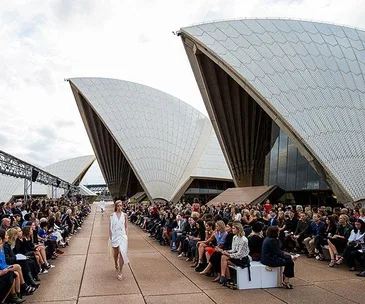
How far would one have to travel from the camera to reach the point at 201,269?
7492mm

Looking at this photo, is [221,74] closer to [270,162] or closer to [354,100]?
[270,162]

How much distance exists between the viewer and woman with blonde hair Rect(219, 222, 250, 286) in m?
6.22

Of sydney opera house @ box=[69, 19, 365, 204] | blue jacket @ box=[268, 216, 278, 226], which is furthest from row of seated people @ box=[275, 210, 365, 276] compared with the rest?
sydney opera house @ box=[69, 19, 365, 204]

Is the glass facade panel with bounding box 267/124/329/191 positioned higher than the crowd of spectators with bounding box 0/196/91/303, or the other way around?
the glass facade panel with bounding box 267/124/329/191

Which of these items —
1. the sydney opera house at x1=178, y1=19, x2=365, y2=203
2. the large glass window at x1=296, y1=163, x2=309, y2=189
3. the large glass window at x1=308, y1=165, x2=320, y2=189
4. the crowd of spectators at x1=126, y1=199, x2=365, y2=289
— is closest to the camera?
the crowd of spectators at x1=126, y1=199, x2=365, y2=289

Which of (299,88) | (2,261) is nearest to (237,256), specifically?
(2,261)

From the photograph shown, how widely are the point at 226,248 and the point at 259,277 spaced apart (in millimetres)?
1181

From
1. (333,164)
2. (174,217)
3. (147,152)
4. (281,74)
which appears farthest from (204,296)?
(147,152)

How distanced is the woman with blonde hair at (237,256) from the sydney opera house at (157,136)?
2497cm

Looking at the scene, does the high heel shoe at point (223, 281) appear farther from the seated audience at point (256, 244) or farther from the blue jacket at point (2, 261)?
the blue jacket at point (2, 261)

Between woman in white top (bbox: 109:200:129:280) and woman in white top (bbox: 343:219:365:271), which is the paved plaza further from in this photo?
woman in white top (bbox: 109:200:129:280)

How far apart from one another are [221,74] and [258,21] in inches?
153

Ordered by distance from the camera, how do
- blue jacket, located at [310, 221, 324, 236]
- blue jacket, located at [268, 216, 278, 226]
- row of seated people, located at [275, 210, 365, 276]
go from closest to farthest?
1. row of seated people, located at [275, 210, 365, 276]
2. blue jacket, located at [310, 221, 324, 236]
3. blue jacket, located at [268, 216, 278, 226]

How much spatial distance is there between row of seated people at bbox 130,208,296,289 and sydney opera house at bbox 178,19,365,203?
27.6 ft
